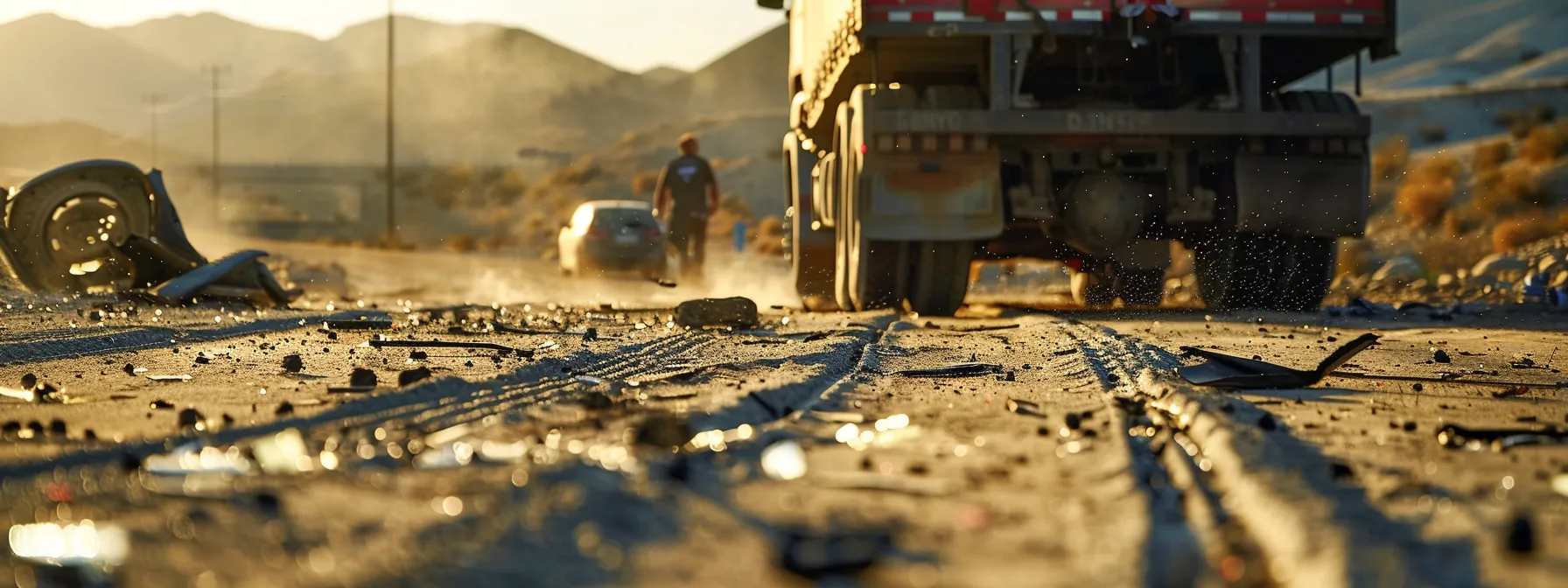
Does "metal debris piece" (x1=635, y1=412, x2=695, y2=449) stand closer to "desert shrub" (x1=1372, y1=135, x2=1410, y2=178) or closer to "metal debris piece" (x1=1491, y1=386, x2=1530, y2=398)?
"metal debris piece" (x1=1491, y1=386, x2=1530, y2=398)

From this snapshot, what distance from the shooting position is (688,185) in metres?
21.8

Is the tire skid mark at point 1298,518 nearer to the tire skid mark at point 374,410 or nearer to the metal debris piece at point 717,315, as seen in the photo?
the tire skid mark at point 374,410

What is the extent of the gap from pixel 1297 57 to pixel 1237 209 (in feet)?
6.18

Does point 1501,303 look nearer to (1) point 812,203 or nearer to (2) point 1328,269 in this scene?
(2) point 1328,269

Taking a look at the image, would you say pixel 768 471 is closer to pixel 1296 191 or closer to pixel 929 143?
pixel 929 143

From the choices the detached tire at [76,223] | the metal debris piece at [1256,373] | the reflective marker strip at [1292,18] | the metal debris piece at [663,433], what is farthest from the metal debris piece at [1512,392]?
the detached tire at [76,223]

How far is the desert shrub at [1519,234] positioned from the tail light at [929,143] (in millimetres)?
15156

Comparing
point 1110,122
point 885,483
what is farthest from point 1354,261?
point 885,483

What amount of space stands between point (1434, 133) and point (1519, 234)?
40.3m

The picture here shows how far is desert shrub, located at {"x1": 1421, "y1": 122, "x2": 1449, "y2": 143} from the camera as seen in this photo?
212ft

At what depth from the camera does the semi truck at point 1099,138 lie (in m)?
13.4

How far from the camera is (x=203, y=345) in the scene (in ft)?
31.5

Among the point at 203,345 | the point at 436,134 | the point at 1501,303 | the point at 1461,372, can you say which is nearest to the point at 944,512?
the point at 1461,372

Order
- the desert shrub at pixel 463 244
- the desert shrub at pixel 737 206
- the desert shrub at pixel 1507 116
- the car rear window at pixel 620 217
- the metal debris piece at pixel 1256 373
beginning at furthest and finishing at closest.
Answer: the desert shrub at pixel 737 206 < the desert shrub at pixel 1507 116 < the desert shrub at pixel 463 244 < the car rear window at pixel 620 217 < the metal debris piece at pixel 1256 373
